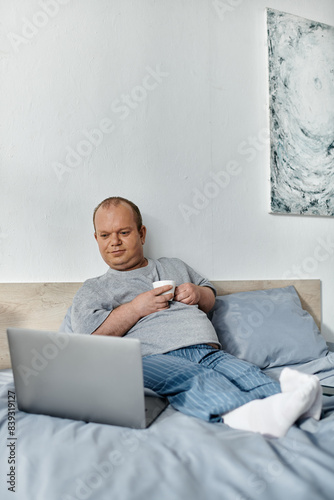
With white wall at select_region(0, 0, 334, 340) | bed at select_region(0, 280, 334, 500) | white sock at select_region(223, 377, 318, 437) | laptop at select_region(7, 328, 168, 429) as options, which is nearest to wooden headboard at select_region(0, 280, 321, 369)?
white wall at select_region(0, 0, 334, 340)

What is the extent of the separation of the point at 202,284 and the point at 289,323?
15.3 inches

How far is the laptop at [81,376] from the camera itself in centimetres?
85

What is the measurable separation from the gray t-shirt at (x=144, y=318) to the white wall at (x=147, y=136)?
22cm

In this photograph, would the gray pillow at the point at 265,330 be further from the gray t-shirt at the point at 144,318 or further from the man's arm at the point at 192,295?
the gray t-shirt at the point at 144,318

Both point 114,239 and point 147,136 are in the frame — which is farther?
point 147,136

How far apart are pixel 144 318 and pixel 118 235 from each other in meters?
0.34

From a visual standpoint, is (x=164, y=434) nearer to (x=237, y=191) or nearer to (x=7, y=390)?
(x=7, y=390)

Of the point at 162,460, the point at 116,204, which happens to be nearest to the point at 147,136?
the point at 116,204

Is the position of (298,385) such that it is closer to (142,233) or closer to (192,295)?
(192,295)

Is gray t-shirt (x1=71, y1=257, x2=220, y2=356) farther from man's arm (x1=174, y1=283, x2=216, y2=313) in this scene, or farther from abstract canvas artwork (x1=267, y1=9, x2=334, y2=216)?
abstract canvas artwork (x1=267, y1=9, x2=334, y2=216)

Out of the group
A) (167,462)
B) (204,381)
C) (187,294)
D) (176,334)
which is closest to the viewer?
(167,462)

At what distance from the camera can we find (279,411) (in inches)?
33.2

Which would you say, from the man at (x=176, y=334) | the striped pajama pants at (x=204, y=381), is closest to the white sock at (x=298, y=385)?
the man at (x=176, y=334)

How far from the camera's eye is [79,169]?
1.65 m
